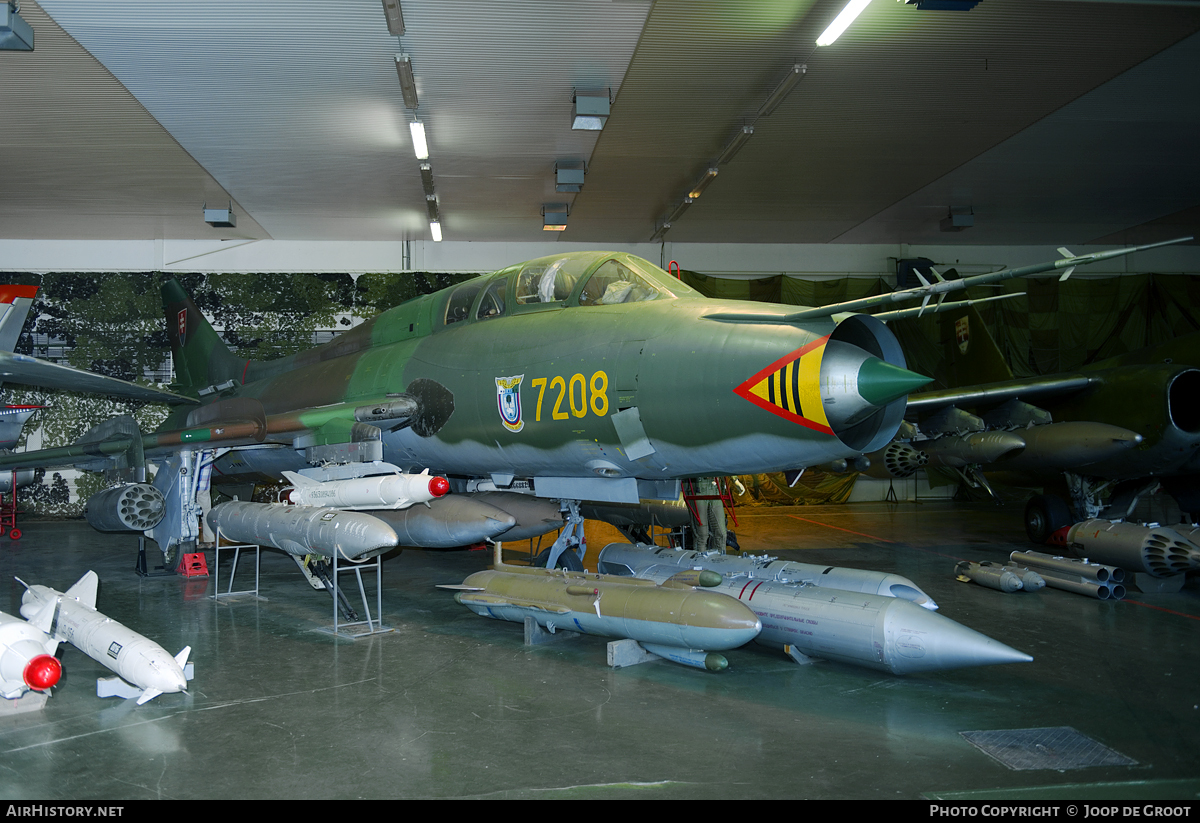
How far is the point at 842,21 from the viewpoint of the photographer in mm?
9555

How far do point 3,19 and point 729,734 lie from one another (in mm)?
10752

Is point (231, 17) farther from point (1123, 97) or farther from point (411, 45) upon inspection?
point (1123, 97)

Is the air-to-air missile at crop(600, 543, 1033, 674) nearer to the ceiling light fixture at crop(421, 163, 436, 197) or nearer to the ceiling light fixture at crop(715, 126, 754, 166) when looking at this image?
the ceiling light fixture at crop(715, 126, 754, 166)

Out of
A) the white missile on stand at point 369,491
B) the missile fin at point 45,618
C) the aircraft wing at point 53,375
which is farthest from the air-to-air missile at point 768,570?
the aircraft wing at point 53,375

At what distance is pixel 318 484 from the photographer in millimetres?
8297

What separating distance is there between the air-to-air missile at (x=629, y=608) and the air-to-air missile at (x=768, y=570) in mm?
612

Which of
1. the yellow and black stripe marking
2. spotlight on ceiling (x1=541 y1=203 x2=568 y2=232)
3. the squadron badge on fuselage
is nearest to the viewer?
the yellow and black stripe marking

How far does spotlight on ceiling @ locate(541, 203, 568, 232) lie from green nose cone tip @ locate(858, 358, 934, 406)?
13615 mm

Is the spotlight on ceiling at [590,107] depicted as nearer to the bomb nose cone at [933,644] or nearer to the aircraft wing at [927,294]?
the aircraft wing at [927,294]

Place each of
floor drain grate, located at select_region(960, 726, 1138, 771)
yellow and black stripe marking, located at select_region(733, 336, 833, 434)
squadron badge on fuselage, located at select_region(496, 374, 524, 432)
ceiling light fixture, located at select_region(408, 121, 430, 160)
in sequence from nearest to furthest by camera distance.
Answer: floor drain grate, located at select_region(960, 726, 1138, 771), yellow and black stripe marking, located at select_region(733, 336, 833, 434), squadron badge on fuselage, located at select_region(496, 374, 524, 432), ceiling light fixture, located at select_region(408, 121, 430, 160)

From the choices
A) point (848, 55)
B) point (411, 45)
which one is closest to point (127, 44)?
point (411, 45)

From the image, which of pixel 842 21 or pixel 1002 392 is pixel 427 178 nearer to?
pixel 842 21

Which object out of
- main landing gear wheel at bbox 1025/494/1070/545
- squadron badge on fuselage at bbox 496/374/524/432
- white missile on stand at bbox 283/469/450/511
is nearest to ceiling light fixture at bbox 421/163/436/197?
white missile on stand at bbox 283/469/450/511

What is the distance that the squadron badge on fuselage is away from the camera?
24.6 ft
